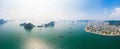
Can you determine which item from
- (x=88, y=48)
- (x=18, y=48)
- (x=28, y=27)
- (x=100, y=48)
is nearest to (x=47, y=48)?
(x=18, y=48)

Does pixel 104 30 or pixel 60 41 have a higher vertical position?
pixel 60 41

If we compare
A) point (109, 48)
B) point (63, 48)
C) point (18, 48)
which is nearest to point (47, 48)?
point (63, 48)

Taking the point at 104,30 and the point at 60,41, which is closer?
the point at 60,41

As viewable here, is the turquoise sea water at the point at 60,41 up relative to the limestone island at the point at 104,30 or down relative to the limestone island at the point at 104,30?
up

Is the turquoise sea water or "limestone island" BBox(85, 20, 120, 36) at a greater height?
the turquoise sea water

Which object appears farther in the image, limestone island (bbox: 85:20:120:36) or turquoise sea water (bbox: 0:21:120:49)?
limestone island (bbox: 85:20:120:36)

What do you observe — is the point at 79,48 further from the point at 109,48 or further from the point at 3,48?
the point at 3,48

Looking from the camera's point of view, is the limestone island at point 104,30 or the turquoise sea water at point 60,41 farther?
the limestone island at point 104,30

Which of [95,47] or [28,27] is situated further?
[28,27]

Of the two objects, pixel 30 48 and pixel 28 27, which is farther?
pixel 28 27

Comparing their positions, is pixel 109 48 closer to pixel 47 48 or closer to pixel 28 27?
pixel 47 48
